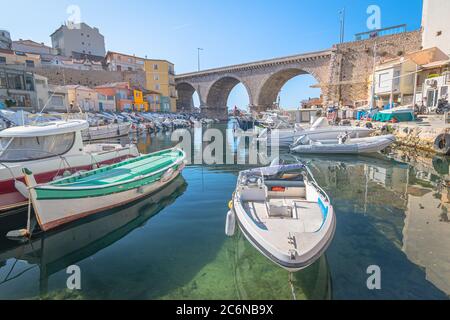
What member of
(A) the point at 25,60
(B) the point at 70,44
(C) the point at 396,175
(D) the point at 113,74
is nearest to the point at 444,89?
(C) the point at 396,175

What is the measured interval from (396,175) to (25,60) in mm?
54619

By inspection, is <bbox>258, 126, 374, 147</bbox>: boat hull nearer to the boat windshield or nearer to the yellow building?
the boat windshield

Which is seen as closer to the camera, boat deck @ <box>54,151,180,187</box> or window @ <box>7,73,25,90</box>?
boat deck @ <box>54,151,180,187</box>

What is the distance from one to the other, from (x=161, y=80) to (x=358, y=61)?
122 feet

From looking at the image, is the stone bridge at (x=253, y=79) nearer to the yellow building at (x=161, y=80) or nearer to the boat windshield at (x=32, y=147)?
the yellow building at (x=161, y=80)

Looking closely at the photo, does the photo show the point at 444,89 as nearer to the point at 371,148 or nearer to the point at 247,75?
the point at 371,148

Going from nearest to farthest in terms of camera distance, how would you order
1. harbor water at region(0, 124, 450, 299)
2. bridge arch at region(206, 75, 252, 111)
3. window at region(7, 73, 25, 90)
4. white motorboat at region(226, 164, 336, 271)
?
1. white motorboat at region(226, 164, 336, 271)
2. harbor water at region(0, 124, 450, 299)
3. window at region(7, 73, 25, 90)
4. bridge arch at region(206, 75, 252, 111)

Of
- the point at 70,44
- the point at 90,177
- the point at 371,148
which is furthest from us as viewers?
the point at 70,44

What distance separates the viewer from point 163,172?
8.90 meters

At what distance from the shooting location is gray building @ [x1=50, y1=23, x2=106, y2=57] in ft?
198

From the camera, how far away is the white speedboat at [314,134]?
Answer: 57.7 ft

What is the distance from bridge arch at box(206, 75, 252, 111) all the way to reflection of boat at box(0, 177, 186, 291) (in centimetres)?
4998

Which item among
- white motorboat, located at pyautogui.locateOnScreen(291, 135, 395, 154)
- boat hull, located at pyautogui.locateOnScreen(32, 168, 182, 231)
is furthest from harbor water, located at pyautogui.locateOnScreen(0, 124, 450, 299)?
white motorboat, located at pyautogui.locateOnScreen(291, 135, 395, 154)

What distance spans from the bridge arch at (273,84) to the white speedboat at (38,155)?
4169 centimetres
